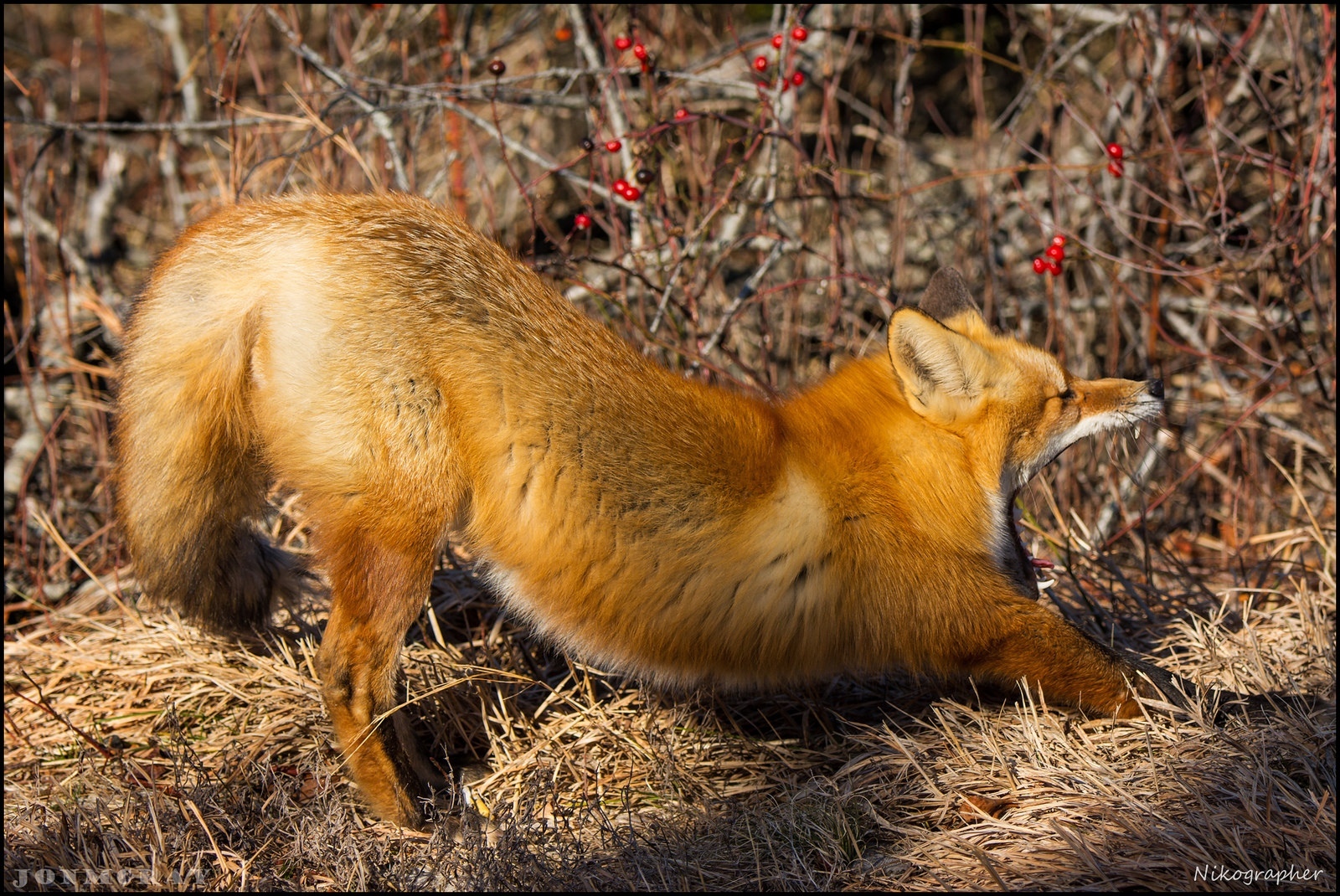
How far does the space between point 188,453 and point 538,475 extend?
1125 millimetres

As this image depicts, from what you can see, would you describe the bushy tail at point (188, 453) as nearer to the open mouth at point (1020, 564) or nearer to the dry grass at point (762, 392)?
the dry grass at point (762, 392)

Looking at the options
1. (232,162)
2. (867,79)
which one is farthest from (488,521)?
(867,79)

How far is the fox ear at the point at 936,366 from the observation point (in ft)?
9.94

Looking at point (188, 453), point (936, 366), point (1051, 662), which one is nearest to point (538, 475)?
point (188, 453)

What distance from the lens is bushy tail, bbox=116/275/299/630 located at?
113 inches

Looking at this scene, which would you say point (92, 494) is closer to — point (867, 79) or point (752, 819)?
point (752, 819)

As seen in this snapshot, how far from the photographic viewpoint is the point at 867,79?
26.1 ft

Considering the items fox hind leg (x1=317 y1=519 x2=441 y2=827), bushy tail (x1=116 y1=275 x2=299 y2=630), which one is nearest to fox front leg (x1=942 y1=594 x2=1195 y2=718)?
fox hind leg (x1=317 y1=519 x2=441 y2=827)

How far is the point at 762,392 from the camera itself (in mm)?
4250

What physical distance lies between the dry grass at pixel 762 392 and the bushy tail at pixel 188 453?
2.03 feet

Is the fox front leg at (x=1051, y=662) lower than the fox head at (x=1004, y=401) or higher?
lower

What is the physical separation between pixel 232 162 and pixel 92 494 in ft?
7.12

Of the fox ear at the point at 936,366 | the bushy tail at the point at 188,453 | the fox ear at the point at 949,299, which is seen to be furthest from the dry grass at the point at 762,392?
the fox ear at the point at 936,366

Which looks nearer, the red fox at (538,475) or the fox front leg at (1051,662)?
the red fox at (538,475)
